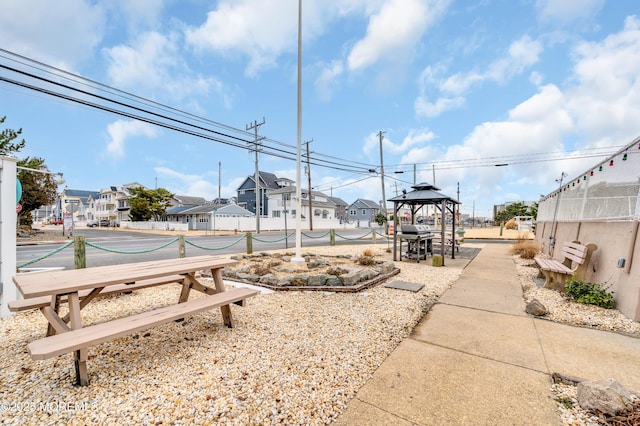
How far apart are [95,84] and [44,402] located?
915cm

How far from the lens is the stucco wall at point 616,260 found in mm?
4023

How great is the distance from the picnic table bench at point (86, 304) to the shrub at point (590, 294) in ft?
18.9

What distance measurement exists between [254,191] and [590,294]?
41.1 meters

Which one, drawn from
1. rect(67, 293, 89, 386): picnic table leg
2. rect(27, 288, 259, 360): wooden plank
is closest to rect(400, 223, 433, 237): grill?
rect(27, 288, 259, 360): wooden plank

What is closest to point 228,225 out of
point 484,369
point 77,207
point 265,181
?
point 265,181

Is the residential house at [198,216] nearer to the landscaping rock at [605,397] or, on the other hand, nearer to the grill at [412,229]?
the grill at [412,229]

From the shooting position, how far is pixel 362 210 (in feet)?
200

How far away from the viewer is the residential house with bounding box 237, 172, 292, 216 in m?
42.3

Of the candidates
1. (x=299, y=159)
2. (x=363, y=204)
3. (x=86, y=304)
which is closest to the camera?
(x=86, y=304)

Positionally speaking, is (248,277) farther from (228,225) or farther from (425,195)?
(228,225)

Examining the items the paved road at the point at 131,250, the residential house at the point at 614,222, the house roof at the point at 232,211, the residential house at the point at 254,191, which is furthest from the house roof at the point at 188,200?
the residential house at the point at 614,222

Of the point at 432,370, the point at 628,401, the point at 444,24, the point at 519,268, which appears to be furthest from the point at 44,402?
the point at 444,24

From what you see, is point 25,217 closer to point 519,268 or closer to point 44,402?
point 44,402

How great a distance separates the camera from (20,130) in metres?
18.9
